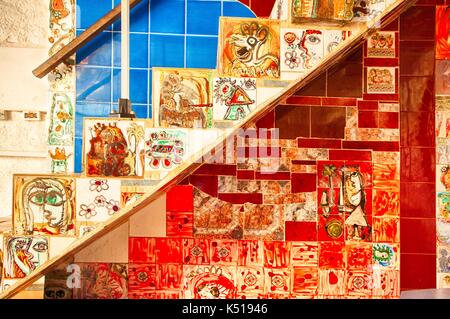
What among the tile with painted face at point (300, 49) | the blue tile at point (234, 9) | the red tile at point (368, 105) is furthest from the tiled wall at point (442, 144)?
the blue tile at point (234, 9)

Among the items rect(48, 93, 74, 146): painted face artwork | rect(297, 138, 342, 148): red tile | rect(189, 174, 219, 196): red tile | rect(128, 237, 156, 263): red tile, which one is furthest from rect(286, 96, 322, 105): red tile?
rect(48, 93, 74, 146): painted face artwork

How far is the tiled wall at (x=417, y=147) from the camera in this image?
8.47 feet

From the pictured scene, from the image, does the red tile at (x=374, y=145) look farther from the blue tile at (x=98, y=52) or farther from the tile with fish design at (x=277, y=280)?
the blue tile at (x=98, y=52)

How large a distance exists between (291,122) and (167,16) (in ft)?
2.84

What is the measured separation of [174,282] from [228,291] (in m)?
0.29

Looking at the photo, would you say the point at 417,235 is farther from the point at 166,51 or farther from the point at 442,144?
the point at 166,51

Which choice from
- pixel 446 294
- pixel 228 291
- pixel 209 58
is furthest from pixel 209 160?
pixel 446 294

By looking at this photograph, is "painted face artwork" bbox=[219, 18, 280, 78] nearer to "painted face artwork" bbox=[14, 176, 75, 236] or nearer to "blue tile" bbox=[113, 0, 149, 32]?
"blue tile" bbox=[113, 0, 149, 32]

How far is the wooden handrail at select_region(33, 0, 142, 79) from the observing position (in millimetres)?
2365

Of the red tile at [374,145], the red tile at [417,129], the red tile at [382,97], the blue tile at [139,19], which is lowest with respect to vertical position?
the red tile at [374,145]

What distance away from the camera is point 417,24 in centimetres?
262

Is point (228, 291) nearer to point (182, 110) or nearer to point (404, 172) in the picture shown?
point (182, 110)

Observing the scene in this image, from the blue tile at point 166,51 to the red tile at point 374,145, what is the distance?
3.28ft

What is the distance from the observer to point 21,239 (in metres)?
2.08
